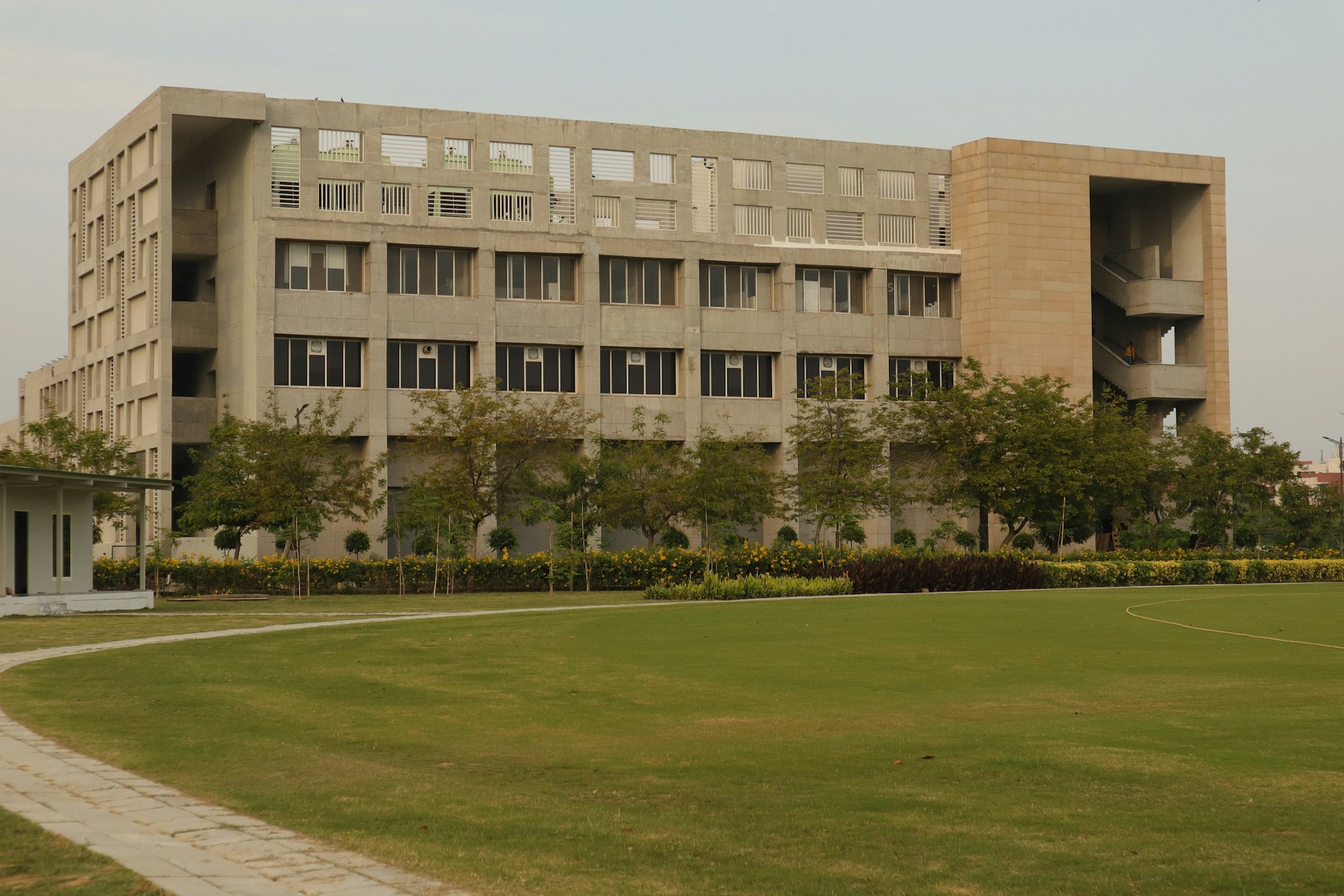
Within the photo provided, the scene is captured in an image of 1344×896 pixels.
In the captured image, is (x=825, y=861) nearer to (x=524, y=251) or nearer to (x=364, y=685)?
(x=364, y=685)

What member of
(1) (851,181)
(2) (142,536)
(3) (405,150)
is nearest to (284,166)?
(3) (405,150)

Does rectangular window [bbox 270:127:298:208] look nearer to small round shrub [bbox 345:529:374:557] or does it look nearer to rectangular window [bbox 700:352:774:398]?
small round shrub [bbox 345:529:374:557]

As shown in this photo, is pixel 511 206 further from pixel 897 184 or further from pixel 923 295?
pixel 923 295

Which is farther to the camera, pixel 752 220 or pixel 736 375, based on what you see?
pixel 752 220

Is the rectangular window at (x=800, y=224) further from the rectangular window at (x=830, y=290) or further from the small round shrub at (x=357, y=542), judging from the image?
the small round shrub at (x=357, y=542)

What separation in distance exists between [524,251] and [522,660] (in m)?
46.0

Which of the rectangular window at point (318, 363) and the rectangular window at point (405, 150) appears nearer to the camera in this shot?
the rectangular window at point (318, 363)

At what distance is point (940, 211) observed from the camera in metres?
74.1

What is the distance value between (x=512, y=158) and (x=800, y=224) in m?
14.7

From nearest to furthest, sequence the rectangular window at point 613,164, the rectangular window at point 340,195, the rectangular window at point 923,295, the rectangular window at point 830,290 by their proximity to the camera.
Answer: the rectangular window at point 340,195 → the rectangular window at point 613,164 → the rectangular window at point 830,290 → the rectangular window at point 923,295

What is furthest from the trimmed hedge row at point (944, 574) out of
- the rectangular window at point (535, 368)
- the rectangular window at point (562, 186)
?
the rectangular window at point (562, 186)

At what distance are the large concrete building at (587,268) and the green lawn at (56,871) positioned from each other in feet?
178

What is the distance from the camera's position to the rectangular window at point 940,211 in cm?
7394

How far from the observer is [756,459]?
58406 mm
